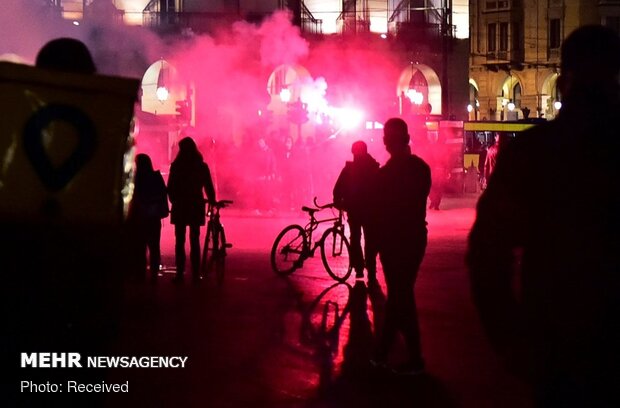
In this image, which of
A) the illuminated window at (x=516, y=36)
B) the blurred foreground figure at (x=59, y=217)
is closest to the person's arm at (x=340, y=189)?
the blurred foreground figure at (x=59, y=217)

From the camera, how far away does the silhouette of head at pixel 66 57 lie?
3521 mm

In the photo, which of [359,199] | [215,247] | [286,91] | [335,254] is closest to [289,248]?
[335,254]

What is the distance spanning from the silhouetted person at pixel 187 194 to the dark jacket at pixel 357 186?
1.91 metres

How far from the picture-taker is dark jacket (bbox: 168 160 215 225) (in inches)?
479

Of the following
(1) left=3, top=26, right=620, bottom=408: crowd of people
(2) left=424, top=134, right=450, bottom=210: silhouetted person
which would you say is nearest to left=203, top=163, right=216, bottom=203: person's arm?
(1) left=3, top=26, right=620, bottom=408: crowd of people

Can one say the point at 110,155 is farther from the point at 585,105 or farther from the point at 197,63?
the point at 197,63

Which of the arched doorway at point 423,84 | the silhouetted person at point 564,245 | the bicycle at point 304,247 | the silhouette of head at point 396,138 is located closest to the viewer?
the silhouetted person at point 564,245

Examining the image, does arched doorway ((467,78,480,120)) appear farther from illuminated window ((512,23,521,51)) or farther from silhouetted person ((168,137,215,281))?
silhouetted person ((168,137,215,281))

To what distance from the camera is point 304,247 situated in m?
13.5

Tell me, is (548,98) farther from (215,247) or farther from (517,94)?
(215,247)

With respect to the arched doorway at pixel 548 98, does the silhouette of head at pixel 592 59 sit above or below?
below

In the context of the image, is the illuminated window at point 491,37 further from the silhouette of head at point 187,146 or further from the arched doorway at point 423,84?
the silhouette of head at point 187,146

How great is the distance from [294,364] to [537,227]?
16.9 feet

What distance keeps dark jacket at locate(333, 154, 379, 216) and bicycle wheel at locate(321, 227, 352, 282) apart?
730 mm
